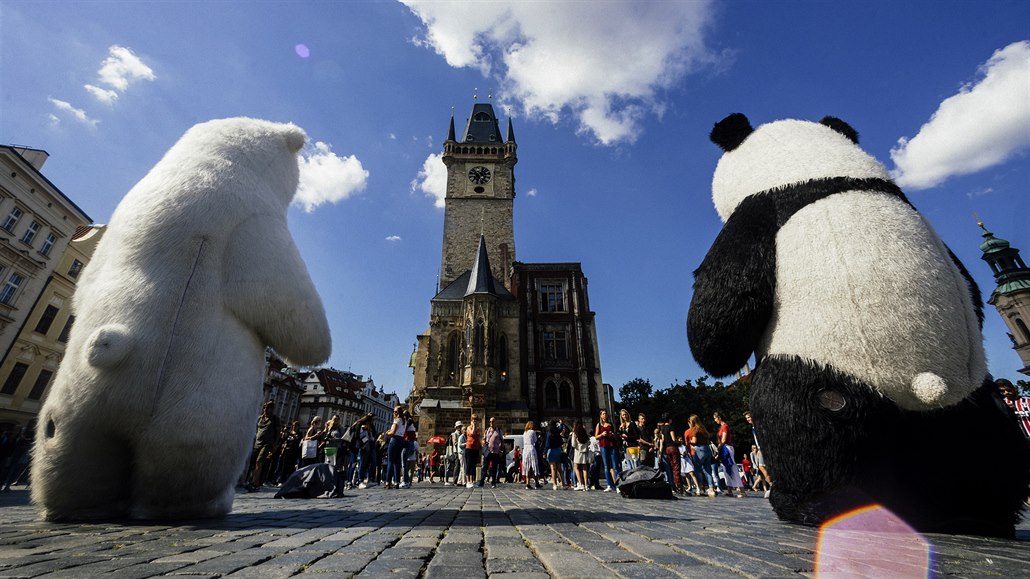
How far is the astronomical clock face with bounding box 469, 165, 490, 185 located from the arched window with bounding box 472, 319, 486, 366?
1584 cm

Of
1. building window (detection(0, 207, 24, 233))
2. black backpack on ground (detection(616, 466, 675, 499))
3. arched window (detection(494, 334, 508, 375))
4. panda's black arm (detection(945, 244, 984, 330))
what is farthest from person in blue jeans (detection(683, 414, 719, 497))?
building window (detection(0, 207, 24, 233))

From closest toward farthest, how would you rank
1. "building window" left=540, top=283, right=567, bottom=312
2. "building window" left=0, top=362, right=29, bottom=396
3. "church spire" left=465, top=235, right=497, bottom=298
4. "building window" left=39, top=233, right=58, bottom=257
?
"building window" left=0, top=362, right=29, bottom=396
"building window" left=39, top=233, right=58, bottom=257
"church spire" left=465, top=235, right=497, bottom=298
"building window" left=540, top=283, right=567, bottom=312

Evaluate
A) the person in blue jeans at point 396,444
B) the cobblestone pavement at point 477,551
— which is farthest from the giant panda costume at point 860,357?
the person in blue jeans at point 396,444

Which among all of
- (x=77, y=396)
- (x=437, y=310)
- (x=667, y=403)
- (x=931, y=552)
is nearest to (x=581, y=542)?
(x=931, y=552)

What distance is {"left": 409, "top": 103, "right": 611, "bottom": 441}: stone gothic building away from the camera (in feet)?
72.6

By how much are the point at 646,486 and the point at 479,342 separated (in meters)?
17.1

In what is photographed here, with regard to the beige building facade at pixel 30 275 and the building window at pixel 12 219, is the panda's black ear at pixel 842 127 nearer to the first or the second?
the beige building facade at pixel 30 275

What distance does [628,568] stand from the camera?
1.51 meters

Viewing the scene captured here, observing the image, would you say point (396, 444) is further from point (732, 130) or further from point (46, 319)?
point (46, 319)

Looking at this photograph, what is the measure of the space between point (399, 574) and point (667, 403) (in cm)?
3251

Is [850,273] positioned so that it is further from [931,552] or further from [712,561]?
[712,561]

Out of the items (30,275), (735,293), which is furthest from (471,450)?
(30,275)

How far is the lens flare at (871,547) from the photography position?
1500 millimetres

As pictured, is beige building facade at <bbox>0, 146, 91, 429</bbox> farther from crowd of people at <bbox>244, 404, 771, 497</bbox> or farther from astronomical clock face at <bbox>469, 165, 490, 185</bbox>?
astronomical clock face at <bbox>469, 165, 490, 185</bbox>
